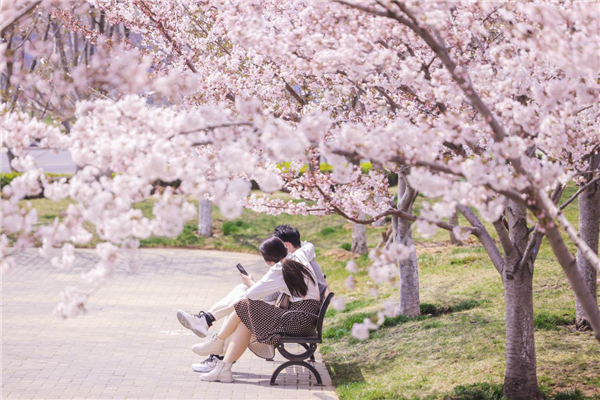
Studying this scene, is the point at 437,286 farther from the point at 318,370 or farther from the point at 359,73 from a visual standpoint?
the point at 359,73

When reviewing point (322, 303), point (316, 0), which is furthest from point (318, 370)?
point (316, 0)

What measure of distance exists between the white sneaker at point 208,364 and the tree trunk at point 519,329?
295 centimetres

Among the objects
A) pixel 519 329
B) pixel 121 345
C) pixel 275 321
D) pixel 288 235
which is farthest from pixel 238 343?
pixel 519 329

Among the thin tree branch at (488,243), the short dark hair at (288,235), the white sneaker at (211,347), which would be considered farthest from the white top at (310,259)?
the thin tree branch at (488,243)

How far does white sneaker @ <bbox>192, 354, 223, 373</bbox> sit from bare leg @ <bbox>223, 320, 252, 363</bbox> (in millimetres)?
311

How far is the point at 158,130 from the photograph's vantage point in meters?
4.13

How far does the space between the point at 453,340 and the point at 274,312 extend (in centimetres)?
207

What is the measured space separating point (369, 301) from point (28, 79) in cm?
615

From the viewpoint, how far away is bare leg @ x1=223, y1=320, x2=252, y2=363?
7488 millimetres

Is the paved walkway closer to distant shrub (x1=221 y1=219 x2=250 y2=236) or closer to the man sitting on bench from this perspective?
the man sitting on bench

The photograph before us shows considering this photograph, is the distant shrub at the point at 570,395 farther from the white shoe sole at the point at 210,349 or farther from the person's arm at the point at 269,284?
the white shoe sole at the point at 210,349

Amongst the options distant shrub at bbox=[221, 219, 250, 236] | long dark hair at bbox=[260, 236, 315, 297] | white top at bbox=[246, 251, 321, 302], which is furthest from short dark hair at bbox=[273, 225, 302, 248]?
distant shrub at bbox=[221, 219, 250, 236]

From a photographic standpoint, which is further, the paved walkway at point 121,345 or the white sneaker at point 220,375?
the white sneaker at point 220,375

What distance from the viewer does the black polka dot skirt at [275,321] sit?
737 centimetres
